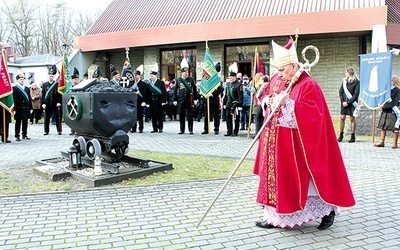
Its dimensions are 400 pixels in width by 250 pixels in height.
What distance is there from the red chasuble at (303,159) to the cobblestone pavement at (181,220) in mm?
408

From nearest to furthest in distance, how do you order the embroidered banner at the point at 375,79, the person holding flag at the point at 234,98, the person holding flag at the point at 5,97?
the embroidered banner at the point at 375,79 < the person holding flag at the point at 5,97 < the person holding flag at the point at 234,98

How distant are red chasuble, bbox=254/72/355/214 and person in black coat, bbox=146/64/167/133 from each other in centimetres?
1000

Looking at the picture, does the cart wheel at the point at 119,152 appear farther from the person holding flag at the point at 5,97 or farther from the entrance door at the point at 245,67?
the entrance door at the point at 245,67

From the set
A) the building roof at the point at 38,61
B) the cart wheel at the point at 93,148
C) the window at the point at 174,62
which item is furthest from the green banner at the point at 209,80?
the building roof at the point at 38,61

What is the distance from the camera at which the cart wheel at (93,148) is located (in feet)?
22.8

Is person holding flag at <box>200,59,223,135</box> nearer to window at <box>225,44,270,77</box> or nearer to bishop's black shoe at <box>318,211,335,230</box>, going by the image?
window at <box>225,44,270,77</box>

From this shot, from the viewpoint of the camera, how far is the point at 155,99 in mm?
14297

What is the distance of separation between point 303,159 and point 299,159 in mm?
41

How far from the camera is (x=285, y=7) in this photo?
18.0 metres

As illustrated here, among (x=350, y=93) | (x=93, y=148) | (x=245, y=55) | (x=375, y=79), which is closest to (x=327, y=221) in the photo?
(x=93, y=148)

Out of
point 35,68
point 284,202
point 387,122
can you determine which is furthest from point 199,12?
point 35,68

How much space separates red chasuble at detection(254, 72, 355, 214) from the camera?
4.31 m

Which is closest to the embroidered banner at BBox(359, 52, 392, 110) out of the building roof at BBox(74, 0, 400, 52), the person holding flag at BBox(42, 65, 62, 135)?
the building roof at BBox(74, 0, 400, 52)

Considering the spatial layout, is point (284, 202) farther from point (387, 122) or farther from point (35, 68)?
point (35, 68)
